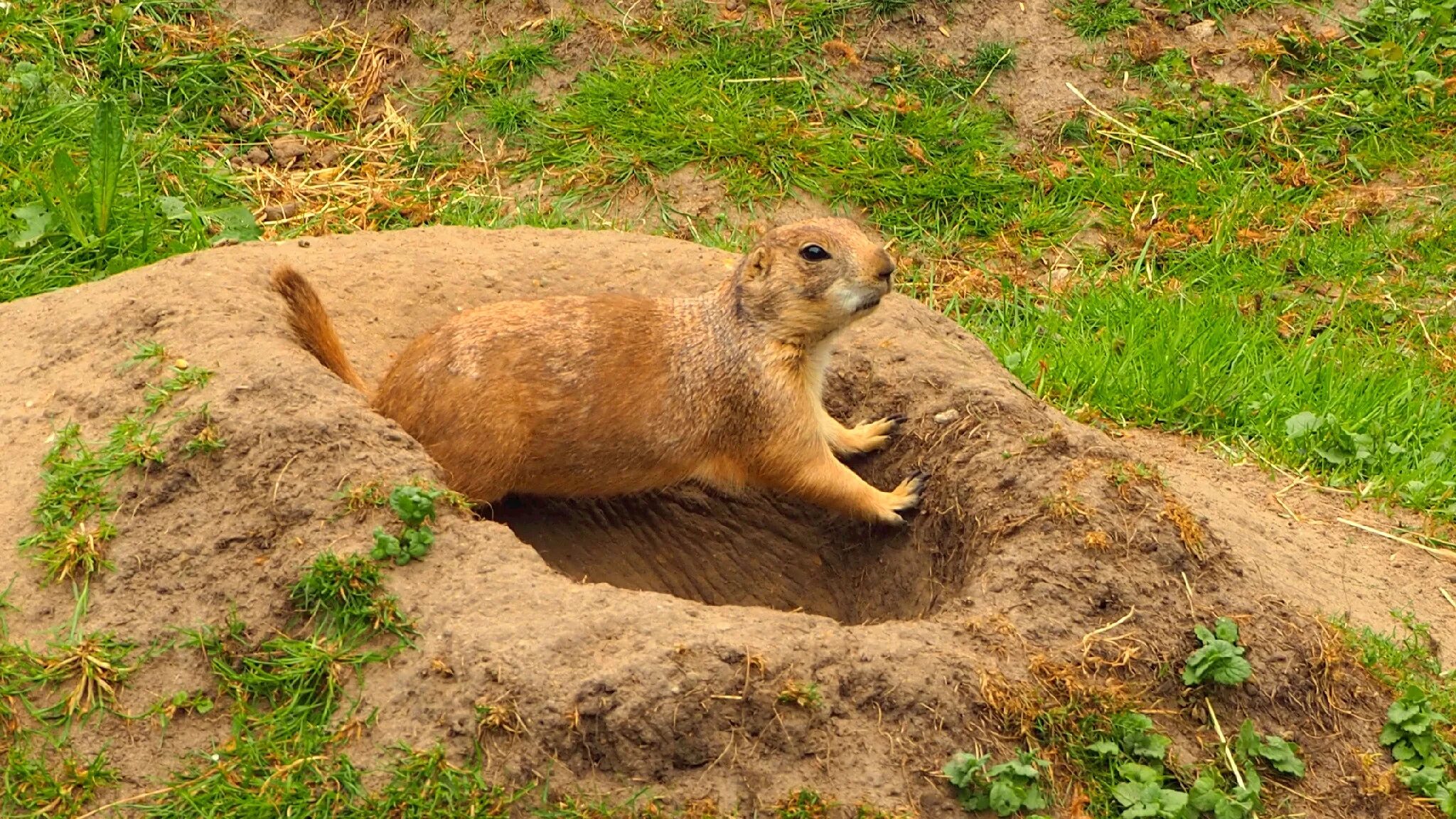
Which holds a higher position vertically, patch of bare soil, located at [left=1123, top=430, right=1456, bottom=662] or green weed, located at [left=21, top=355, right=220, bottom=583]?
green weed, located at [left=21, top=355, right=220, bottom=583]

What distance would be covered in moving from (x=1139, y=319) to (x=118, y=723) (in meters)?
5.52

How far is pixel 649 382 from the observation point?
5.82 m

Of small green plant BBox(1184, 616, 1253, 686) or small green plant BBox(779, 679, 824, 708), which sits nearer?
small green plant BBox(779, 679, 824, 708)

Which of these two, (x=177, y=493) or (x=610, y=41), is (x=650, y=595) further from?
(x=610, y=41)

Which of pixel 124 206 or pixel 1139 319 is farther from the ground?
pixel 124 206

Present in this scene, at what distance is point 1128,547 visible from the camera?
5082 millimetres

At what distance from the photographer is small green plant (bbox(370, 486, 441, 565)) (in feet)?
15.2

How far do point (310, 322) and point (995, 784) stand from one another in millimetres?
2829

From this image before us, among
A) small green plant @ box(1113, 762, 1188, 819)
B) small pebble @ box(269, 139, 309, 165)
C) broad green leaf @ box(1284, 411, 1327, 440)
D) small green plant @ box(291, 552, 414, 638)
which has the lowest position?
broad green leaf @ box(1284, 411, 1327, 440)

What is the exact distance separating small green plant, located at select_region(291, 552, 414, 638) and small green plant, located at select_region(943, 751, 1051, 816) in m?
1.61

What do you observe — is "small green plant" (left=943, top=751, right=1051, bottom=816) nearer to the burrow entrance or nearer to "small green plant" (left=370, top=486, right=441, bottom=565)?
the burrow entrance

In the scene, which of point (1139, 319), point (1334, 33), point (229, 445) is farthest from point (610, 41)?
point (229, 445)

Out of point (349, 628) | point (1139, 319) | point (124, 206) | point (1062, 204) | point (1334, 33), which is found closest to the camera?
point (349, 628)

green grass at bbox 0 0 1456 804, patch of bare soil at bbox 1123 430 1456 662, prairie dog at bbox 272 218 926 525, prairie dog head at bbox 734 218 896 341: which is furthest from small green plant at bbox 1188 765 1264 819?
green grass at bbox 0 0 1456 804
